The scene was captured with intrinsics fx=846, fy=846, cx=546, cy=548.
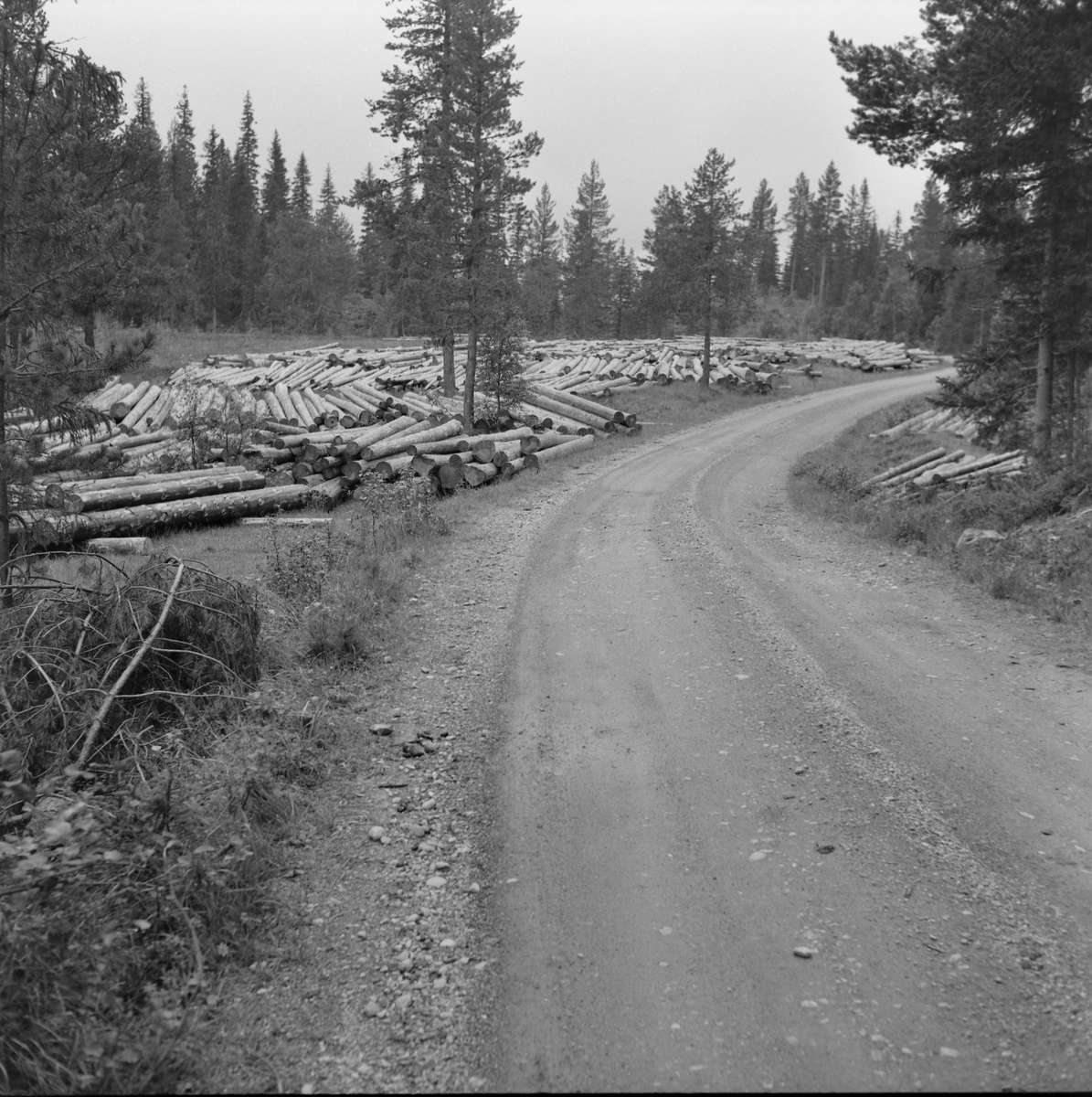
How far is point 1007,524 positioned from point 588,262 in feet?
184

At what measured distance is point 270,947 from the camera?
4.28m

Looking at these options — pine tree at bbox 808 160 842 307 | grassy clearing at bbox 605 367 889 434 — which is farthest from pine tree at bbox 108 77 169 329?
pine tree at bbox 808 160 842 307

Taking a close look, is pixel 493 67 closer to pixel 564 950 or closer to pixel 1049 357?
pixel 1049 357

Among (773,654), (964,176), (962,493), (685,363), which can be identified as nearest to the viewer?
(773,654)

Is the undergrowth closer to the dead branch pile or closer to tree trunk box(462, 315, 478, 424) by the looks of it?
the dead branch pile

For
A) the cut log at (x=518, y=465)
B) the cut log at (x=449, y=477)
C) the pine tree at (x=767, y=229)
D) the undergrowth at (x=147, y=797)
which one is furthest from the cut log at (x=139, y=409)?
the pine tree at (x=767, y=229)

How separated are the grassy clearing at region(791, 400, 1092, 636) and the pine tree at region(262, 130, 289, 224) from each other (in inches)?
3025

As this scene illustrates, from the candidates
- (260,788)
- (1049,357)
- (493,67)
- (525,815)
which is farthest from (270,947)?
(493,67)

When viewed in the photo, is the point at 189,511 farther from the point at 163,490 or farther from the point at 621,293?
the point at 621,293

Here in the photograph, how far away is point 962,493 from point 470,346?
13.3 m

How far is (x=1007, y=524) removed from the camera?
511 inches

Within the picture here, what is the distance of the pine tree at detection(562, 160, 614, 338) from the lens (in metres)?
64.8

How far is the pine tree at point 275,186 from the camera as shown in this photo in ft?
268

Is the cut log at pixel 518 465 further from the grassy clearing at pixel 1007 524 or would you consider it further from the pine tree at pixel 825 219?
the pine tree at pixel 825 219
